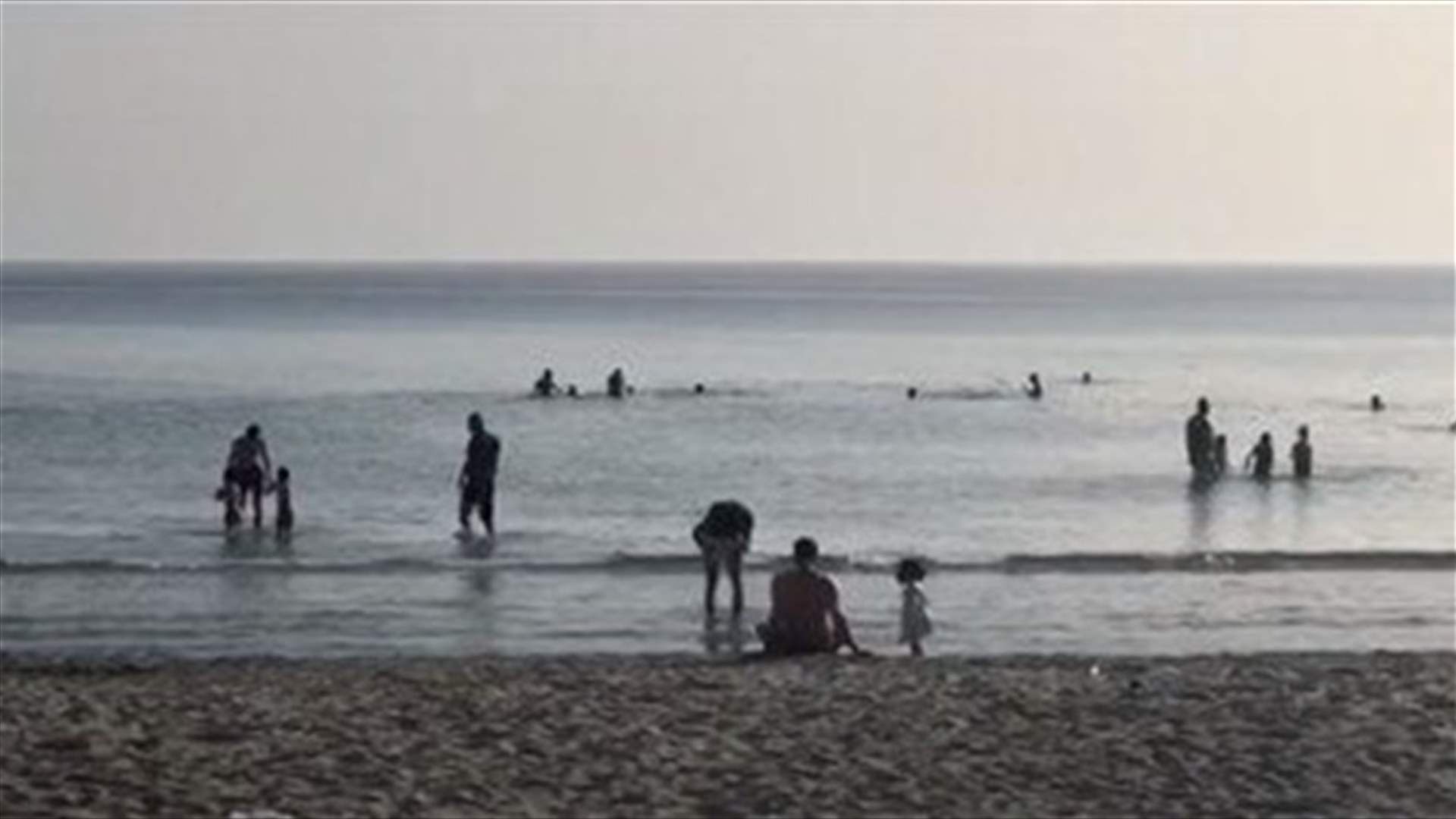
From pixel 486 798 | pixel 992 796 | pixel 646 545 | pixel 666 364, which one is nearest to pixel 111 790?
pixel 486 798

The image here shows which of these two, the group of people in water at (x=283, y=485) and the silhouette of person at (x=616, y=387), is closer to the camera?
the group of people in water at (x=283, y=485)

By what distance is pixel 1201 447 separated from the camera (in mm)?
Answer: 44406

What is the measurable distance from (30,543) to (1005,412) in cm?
3591

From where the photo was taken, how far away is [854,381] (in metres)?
83.4

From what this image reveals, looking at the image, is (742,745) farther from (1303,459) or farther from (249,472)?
(1303,459)

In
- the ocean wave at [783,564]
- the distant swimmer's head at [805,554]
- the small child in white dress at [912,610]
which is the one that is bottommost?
the ocean wave at [783,564]

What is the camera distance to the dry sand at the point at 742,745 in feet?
40.3

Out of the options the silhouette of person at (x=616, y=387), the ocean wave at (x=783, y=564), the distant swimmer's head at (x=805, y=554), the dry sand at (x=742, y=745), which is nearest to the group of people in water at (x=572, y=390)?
the silhouette of person at (x=616, y=387)

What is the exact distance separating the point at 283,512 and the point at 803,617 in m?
16.0

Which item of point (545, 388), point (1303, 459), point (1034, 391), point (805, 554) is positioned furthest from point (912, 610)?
point (1034, 391)

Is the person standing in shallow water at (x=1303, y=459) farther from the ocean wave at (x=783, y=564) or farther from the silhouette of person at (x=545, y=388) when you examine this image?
the silhouette of person at (x=545, y=388)

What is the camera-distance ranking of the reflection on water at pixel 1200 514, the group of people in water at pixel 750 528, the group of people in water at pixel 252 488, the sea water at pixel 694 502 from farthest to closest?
1. the reflection on water at pixel 1200 514
2. the group of people in water at pixel 252 488
3. the sea water at pixel 694 502
4. the group of people in water at pixel 750 528

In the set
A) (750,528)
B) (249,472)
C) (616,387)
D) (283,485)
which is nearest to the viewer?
(750,528)

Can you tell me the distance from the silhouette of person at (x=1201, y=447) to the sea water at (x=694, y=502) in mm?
828
